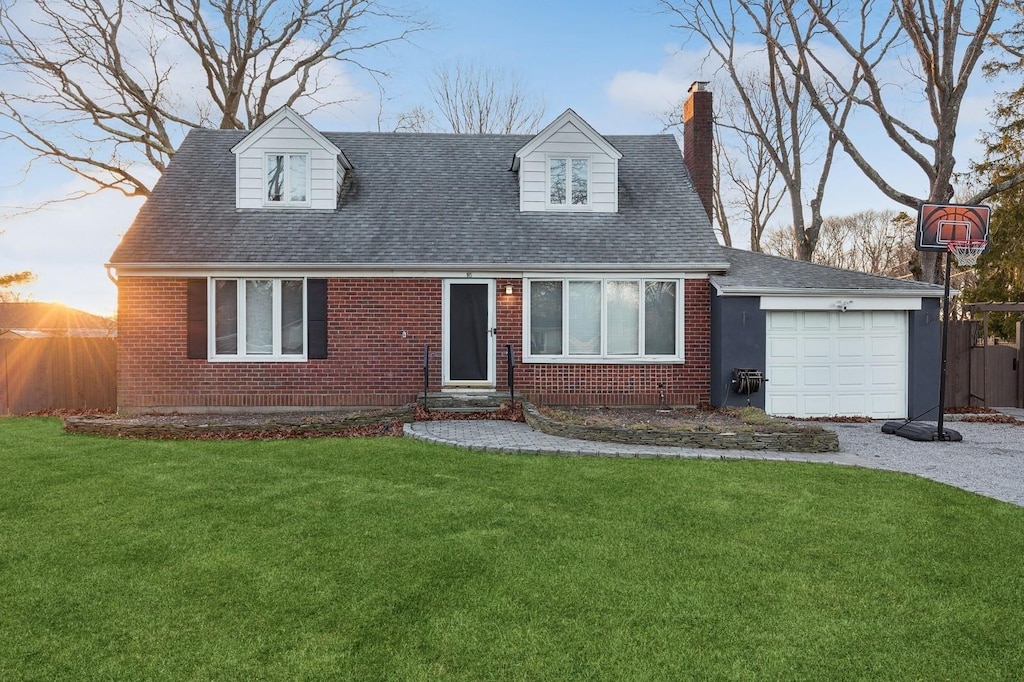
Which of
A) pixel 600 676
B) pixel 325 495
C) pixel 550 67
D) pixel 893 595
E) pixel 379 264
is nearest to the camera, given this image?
pixel 600 676

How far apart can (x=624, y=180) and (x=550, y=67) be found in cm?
463

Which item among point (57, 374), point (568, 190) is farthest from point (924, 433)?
point (57, 374)

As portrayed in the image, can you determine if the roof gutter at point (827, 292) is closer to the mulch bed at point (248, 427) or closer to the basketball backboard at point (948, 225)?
the basketball backboard at point (948, 225)

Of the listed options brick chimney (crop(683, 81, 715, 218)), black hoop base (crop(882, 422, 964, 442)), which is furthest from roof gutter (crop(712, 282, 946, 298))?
brick chimney (crop(683, 81, 715, 218))

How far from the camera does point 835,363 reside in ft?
37.3

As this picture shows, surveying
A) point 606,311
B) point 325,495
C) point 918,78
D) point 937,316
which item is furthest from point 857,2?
point 325,495

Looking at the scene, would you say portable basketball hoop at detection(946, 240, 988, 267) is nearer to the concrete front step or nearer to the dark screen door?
the concrete front step

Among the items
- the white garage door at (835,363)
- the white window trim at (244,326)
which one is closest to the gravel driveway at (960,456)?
the white garage door at (835,363)

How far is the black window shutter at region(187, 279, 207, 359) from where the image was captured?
11.3m

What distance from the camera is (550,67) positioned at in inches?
631

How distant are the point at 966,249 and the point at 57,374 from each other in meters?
17.1

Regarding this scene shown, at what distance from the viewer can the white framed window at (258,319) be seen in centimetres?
1141

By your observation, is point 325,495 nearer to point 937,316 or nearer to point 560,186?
point 560,186

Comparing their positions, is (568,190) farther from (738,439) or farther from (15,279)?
(15,279)
